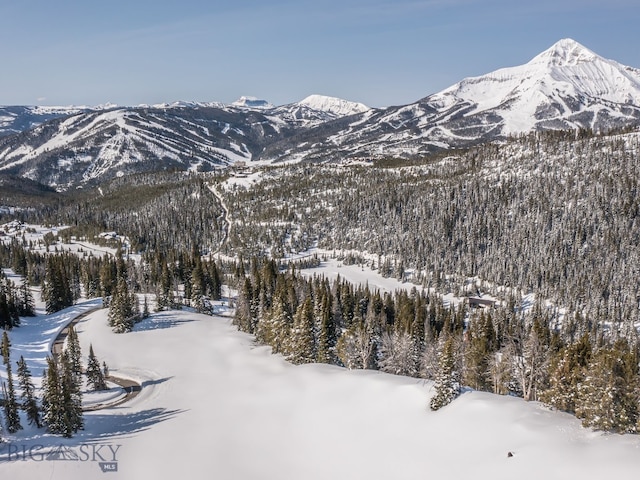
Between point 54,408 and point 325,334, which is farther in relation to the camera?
point 325,334

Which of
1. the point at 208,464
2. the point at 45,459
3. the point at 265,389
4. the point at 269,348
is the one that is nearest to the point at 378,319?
the point at 269,348

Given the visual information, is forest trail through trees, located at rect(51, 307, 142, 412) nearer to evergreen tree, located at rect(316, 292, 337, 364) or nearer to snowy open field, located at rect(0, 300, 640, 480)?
snowy open field, located at rect(0, 300, 640, 480)

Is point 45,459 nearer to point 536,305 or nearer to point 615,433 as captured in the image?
point 615,433

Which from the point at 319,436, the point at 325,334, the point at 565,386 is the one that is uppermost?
the point at 565,386

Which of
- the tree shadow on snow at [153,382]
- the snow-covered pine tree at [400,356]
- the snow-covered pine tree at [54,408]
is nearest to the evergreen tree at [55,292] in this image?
the tree shadow on snow at [153,382]

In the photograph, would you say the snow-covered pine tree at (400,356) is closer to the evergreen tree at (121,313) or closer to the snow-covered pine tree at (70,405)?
the snow-covered pine tree at (70,405)

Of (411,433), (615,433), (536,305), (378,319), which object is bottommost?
(536,305)

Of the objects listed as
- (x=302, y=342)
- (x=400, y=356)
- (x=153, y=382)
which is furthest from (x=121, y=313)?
(x=400, y=356)

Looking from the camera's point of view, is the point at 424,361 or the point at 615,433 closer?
the point at 615,433

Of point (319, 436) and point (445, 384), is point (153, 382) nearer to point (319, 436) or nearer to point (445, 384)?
point (319, 436)
